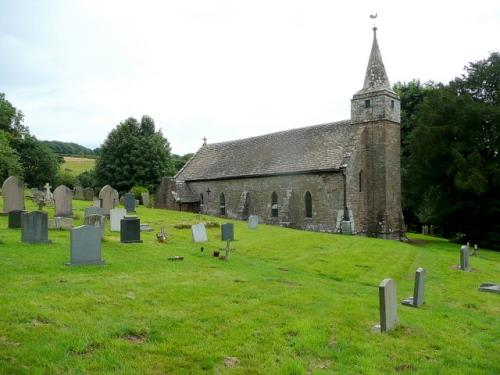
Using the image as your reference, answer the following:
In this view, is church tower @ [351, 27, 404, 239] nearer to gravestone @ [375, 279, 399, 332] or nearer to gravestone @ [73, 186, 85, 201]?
gravestone @ [375, 279, 399, 332]

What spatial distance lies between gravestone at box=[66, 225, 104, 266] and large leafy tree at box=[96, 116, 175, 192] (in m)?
43.3

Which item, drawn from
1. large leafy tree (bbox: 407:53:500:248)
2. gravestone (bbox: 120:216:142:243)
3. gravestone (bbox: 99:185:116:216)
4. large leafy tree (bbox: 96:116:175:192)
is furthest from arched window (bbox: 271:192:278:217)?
large leafy tree (bbox: 96:116:175:192)

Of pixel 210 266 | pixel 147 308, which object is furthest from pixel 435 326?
pixel 210 266

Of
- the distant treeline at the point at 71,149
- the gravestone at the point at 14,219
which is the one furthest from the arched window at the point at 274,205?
the distant treeline at the point at 71,149

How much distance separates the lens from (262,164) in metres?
35.2

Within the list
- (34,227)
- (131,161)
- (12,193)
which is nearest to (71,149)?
(131,161)

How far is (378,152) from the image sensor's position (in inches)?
1179

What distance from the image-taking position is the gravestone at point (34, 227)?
14438 mm

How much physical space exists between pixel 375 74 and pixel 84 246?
2470 centimetres

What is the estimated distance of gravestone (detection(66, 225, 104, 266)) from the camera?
467 inches

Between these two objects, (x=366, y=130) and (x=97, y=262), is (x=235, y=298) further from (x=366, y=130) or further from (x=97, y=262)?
(x=366, y=130)

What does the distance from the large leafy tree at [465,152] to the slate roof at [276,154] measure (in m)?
6.30

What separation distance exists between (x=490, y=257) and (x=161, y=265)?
1948 cm

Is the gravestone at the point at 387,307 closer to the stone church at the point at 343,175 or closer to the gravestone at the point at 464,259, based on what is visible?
the gravestone at the point at 464,259
